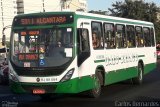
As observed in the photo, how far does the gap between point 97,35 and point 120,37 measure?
2.35 m

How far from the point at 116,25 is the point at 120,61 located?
134 centimetres

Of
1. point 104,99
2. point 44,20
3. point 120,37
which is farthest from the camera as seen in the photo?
point 120,37

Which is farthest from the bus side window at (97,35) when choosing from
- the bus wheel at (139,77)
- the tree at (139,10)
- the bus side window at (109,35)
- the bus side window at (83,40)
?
the tree at (139,10)

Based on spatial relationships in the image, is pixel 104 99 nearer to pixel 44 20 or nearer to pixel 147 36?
pixel 44 20

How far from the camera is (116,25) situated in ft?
53.8

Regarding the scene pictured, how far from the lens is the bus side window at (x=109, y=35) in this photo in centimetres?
1532

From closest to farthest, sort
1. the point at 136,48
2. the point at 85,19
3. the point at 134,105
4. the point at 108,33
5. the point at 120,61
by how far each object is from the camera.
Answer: the point at 134,105, the point at 85,19, the point at 108,33, the point at 120,61, the point at 136,48

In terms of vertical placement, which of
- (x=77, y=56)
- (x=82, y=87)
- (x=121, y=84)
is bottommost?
(x=121, y=84)

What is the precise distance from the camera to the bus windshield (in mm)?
12656

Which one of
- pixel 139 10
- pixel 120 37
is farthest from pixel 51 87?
pixel 139 10

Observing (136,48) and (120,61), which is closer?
(120,61)

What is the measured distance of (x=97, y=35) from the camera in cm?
1454

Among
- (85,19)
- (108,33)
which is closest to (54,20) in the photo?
(85,19)

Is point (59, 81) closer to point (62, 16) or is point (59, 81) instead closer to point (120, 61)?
point (62, 16)
